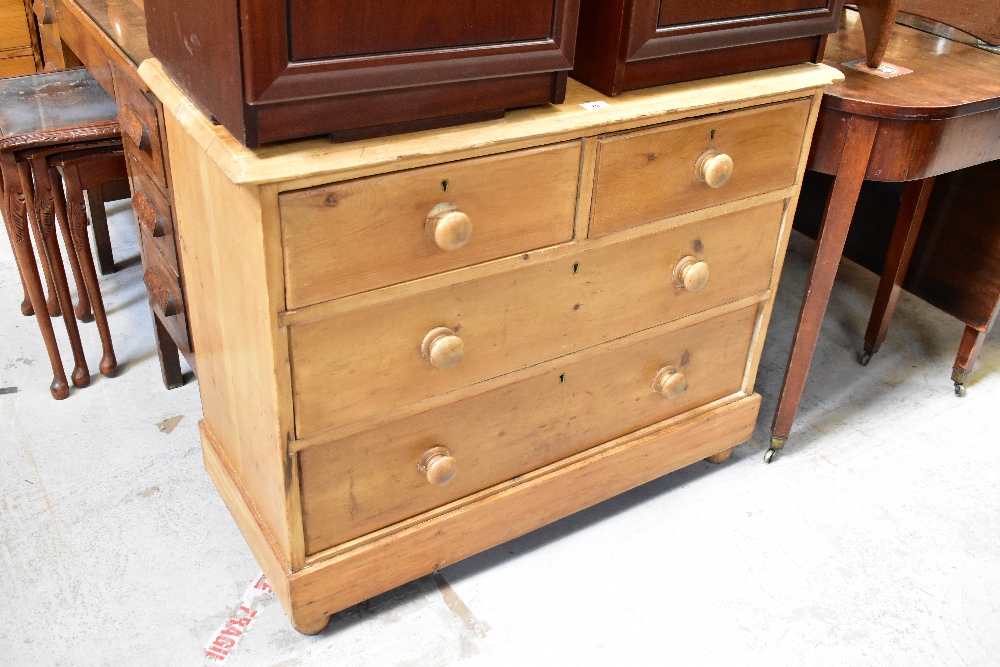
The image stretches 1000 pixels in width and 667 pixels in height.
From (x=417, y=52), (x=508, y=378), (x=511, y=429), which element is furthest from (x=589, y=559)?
(x=417, y=52)

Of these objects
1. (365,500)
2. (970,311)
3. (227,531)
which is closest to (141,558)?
(227,531)

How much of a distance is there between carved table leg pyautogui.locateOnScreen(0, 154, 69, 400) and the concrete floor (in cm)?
7

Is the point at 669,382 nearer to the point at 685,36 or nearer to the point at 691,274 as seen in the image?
the point at 691,274

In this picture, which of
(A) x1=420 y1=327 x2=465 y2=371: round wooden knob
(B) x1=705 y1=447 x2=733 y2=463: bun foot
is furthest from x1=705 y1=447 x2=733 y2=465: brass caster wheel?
(A) x1=420 y1=327 x2=465 y2=371: round wooden knob

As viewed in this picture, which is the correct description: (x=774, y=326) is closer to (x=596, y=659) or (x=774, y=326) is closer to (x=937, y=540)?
(x=937, y=540)

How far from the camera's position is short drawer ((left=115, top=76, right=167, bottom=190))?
1628 millimetres

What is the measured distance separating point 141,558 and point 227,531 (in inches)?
6.5

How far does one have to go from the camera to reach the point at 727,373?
1.94 metres

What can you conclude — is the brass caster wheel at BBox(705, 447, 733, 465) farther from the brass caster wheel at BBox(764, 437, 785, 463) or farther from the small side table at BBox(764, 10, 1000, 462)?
the small side table at BBox(764, 10, 1000, 462)

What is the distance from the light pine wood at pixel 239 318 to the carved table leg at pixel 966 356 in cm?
177

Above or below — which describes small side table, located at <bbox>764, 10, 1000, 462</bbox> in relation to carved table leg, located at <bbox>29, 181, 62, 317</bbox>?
above

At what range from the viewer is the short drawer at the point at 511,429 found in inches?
58.6

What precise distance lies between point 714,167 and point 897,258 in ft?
3.50

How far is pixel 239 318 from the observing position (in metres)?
1.41
